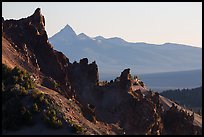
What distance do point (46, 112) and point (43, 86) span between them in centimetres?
728

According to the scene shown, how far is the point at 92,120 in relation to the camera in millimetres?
47281

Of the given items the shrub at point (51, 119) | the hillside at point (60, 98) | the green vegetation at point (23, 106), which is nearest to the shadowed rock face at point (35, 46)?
the hillside at point (60, 98)

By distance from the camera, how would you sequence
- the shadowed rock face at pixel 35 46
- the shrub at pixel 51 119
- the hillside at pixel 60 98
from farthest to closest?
the shadowed rock face at pixel 35 46, the hillside at pixel 60 98, the shrub at pixel 51 119

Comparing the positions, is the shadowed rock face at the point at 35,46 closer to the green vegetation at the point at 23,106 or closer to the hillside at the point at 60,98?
the hillside at the point at 60,98

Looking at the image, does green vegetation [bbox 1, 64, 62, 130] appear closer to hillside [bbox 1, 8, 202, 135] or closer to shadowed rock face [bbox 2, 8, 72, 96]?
hillside [bbox 1, 8, 202, 135]

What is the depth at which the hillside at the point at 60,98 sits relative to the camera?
41875mm

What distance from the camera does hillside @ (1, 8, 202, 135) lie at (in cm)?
4188

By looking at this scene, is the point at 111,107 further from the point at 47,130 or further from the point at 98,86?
the point at 47,130

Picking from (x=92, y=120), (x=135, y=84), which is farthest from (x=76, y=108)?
(x=135, y=84)

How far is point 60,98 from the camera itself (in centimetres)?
4606

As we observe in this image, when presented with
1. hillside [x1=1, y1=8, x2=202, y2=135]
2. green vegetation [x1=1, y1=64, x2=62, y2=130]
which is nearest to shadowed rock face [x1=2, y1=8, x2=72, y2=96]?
hillside [x1=1, y1=8, x2=202, y2=135]

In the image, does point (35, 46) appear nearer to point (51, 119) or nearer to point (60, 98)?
point (60, 98)

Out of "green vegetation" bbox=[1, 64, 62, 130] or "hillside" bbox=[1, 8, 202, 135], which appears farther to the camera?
"hillside" bbox=[1, 8, 202, 135]

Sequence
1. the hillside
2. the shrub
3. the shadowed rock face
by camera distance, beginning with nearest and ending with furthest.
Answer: the shrub, the hillside, the shadowed rock face
